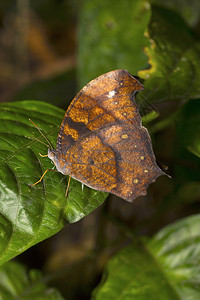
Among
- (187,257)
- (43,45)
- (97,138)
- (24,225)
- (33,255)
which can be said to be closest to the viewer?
(24,225)

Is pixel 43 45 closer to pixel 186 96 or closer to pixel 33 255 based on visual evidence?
pixel 33 255

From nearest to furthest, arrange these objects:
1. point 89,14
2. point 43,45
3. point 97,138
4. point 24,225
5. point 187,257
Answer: point 24,225, point 97,138, point 187,257, point 89,14, point 43,45

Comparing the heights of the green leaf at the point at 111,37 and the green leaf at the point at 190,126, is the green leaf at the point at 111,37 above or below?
above

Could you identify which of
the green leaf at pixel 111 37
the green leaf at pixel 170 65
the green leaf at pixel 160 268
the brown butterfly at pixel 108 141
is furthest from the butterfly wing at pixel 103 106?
the green leaf at pixel 111 37

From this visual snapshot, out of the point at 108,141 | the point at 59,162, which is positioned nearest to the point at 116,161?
the point at 108,141

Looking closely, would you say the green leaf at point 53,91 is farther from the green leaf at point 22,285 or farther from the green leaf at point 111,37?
the green leaf at point 22,285

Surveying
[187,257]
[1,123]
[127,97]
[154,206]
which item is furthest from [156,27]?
[154,206]

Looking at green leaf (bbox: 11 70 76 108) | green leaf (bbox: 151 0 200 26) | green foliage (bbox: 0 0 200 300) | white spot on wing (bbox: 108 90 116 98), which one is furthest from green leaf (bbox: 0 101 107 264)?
green leaf (bbox: 151 0 200 26)
